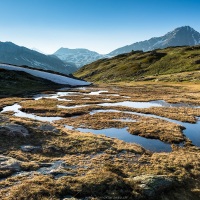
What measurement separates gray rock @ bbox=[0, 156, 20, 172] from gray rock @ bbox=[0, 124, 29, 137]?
712 cm

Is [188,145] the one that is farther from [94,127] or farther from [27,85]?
[27,85]

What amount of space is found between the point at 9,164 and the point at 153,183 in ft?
41.9

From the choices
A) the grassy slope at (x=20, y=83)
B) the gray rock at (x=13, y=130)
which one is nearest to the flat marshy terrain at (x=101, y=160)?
the gray rock at (x=13, y=130)

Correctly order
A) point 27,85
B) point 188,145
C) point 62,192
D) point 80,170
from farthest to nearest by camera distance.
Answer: point 27,85
point 188,145
point 80,170
point 62,192

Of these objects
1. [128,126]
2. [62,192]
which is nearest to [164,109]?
[128,126]

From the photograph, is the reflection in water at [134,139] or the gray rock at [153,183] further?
the reflection in water at [134,139]

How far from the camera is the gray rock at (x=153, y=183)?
1920cm

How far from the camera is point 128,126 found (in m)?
40.8

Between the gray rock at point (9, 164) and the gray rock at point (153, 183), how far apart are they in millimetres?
10402

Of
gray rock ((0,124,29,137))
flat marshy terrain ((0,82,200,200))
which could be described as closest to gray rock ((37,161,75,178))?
flat marshy terrain ((0,82,200,200))

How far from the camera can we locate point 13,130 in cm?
3131

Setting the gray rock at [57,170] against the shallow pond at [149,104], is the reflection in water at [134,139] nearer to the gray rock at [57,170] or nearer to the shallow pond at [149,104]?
the gray rock at [57,170]

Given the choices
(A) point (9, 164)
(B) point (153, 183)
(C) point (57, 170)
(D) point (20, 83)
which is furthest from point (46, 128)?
(D) point (20, 83)

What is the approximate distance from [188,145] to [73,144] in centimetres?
1478
